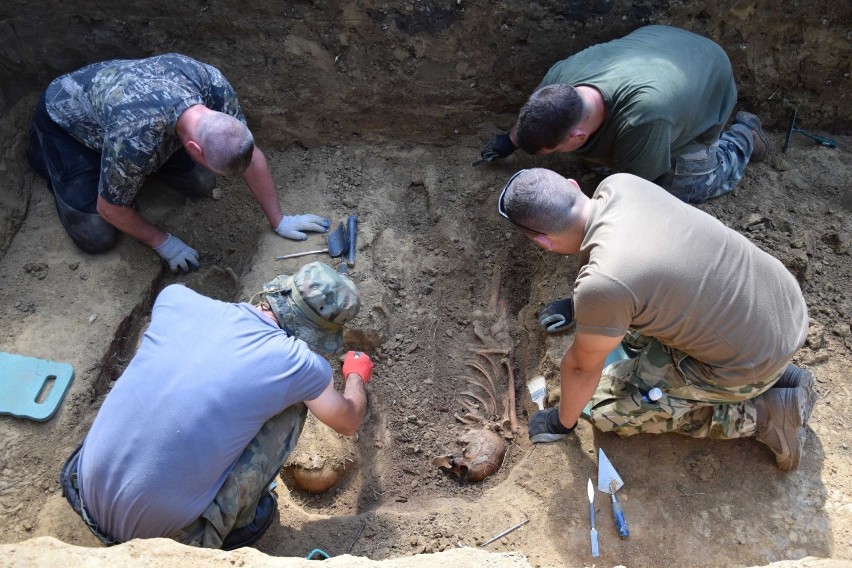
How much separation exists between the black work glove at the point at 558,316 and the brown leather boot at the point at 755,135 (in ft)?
5.99

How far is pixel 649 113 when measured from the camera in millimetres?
3633

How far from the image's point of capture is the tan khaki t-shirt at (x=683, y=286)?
273cm

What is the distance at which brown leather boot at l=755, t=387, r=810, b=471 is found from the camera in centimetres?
317

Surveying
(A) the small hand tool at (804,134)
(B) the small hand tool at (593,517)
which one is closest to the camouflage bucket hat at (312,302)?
(B) the small hand tool at (593,517)

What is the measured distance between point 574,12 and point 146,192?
3244mm

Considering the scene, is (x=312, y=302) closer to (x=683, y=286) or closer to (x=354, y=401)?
(x=354, y=401)

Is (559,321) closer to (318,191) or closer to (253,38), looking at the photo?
(318,191)

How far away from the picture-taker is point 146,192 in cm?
455

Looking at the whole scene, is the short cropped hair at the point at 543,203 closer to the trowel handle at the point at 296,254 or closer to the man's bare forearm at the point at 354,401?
the man's bare forearm at the point at 354,401

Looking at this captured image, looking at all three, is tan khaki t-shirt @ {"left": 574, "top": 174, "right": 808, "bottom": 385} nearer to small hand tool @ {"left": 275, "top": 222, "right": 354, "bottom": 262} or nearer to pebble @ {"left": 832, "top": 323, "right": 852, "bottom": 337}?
pebble @ {"left": 832, "top": 323, "right": 852, "bottom": 337}

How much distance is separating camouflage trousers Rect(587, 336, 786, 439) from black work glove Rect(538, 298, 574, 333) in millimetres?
523

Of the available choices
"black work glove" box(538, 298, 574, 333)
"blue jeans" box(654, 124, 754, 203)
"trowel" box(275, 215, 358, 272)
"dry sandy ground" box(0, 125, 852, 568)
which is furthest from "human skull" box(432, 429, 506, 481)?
"blue jeans" box(654, 124, 754, 203)

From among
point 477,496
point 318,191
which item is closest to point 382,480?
point 477,496

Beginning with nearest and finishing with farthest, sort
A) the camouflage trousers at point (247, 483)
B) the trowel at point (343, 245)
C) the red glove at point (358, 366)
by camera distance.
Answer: the camouflage trousers at point (247, 483) → the red glove at point (358, 366) → the trowel at point (343, 245)
